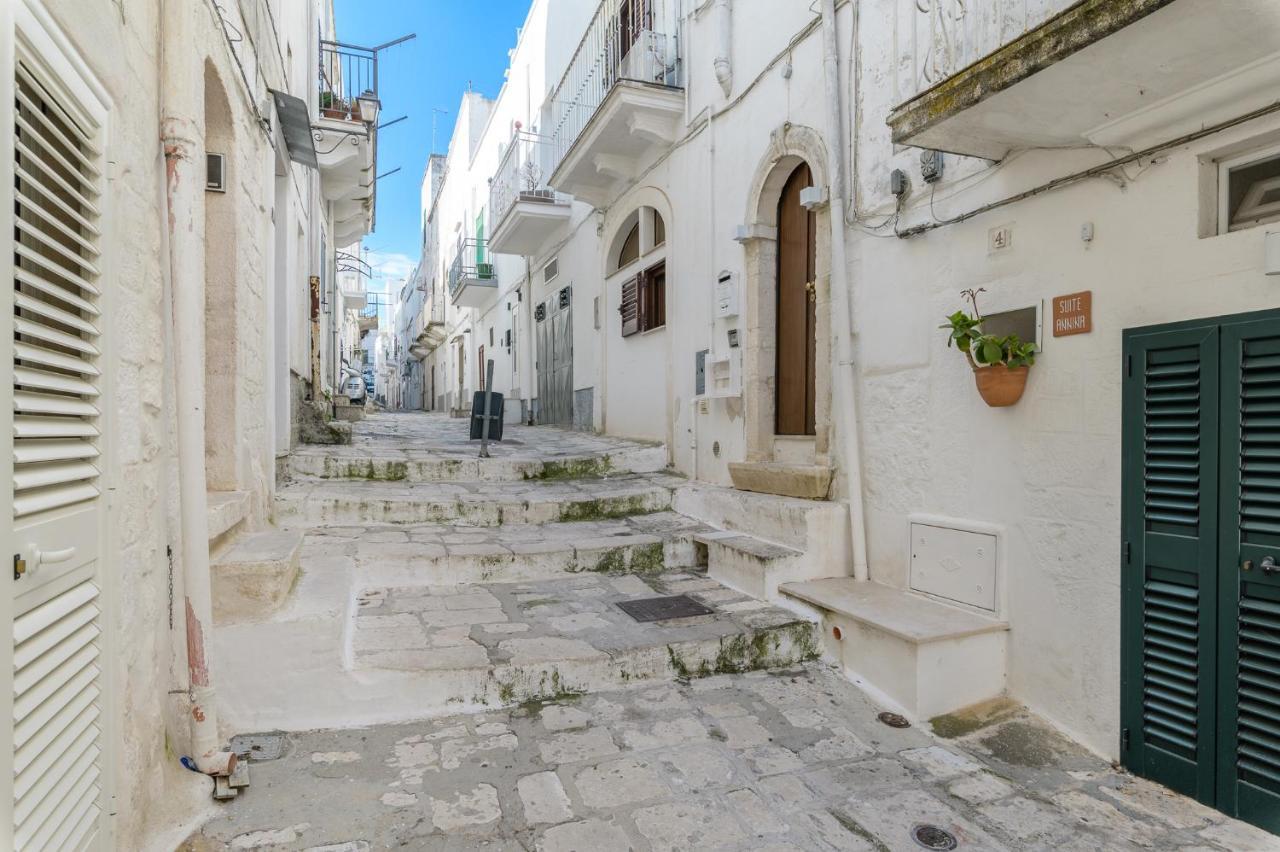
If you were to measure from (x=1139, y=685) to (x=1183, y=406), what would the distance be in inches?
48.1

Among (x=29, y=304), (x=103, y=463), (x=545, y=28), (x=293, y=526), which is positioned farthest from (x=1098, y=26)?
(x=545, y=28)

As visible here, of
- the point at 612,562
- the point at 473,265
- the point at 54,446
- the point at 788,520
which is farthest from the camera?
the point at 473,265

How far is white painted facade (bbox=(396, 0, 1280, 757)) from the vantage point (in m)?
2.91

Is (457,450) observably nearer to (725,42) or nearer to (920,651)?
(725,42)

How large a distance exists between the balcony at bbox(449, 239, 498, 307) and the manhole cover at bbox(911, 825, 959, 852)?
16148 mm

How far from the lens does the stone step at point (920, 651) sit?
3.57 m

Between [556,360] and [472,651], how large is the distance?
9356mm

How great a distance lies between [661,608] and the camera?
444cm

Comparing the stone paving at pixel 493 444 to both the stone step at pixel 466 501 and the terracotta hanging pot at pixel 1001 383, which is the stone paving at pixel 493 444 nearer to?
the stone step at pixel 466 501

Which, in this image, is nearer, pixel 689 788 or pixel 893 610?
pixel 689 788

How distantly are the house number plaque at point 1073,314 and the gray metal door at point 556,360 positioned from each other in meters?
8.77

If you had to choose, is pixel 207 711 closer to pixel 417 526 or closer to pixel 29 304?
pixel 29 304

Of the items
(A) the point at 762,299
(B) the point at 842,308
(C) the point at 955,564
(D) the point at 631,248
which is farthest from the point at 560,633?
(D) the point at 631,248

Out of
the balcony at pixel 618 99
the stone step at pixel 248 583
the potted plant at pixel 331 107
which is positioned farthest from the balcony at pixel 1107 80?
A: the potted plant at pixel 331 107
